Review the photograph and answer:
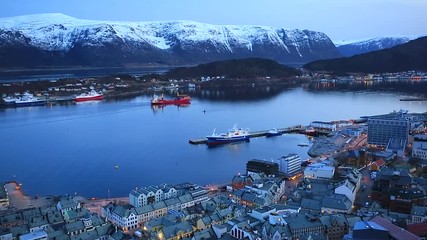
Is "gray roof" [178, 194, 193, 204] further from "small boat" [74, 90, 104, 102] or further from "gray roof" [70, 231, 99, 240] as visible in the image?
"small boat" [74, 90, 104, 102]

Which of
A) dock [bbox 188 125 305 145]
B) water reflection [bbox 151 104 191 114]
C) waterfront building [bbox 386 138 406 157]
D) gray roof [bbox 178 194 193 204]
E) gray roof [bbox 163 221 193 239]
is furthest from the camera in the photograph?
water reflection [bbox 151 104 191 114]

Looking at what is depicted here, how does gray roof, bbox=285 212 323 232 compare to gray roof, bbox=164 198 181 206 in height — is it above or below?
above

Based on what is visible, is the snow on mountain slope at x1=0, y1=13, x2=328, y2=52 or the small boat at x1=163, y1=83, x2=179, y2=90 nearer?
the small boat at x1=163, y1=83, x2=179, y2=90

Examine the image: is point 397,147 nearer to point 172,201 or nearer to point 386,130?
point 386,130

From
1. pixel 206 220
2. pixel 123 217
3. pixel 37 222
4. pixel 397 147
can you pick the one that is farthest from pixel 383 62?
pixel 37 222

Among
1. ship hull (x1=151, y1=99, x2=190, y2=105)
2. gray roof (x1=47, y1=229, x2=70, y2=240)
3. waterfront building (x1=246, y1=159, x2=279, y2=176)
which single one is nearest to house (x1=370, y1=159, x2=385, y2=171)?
waterfront building (x1=246, y1=159, x2=279, y2=176)

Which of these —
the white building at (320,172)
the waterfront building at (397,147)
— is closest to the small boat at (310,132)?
the waterfront building at (397,147)

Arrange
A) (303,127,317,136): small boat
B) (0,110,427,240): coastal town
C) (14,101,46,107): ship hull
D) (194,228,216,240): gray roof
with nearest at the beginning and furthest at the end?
(194,228,216,240): gray roof < (0,110,427,240): coastal town < (303,127,317,136): small boat < (14,101,46,107): ship hull
